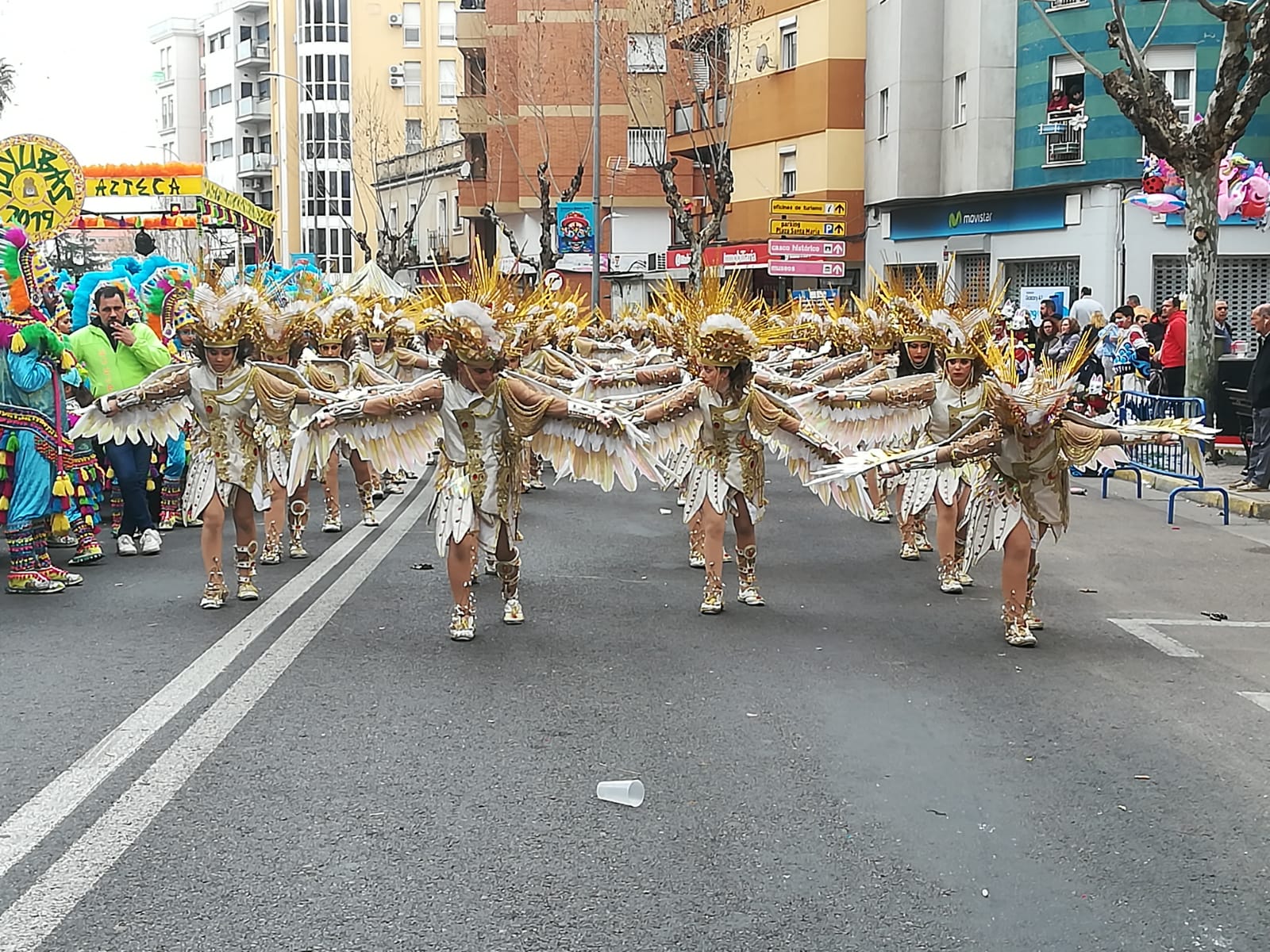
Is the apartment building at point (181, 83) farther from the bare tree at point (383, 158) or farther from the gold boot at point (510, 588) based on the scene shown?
the gold boot at point (510, 588)

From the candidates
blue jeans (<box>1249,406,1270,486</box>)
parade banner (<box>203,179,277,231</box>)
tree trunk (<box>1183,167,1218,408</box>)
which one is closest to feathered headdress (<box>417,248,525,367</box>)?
blue jeans (<box>1249,406,1270,486</box>)

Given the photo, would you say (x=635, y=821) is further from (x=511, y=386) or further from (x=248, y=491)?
(x=248, y=491)

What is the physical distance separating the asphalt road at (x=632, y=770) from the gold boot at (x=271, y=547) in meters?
0.92

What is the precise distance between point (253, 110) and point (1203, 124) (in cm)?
8764

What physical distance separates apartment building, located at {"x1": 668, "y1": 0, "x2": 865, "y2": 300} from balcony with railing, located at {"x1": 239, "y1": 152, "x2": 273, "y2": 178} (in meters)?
57.0

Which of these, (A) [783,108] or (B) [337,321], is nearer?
(B) [337,321]

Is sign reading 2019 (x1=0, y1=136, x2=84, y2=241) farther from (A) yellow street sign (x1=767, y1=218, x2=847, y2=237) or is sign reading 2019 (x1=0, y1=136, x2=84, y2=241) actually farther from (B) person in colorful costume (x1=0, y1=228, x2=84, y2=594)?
(A) yellow street sign (x1=767, y1=218, x2=847, y2=237)

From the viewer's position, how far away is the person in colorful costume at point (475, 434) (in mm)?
8555

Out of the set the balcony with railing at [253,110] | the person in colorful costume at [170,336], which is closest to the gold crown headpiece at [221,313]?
the person in colorful costume at [170,336]

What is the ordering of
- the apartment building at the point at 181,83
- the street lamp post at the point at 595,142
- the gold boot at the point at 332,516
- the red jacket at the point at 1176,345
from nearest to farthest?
the gold boot at the point at 332,516 < the red jacket at the point at 1176,345 < the street lamp post at the point at 595,142 < the apartment building at the point at 181,83

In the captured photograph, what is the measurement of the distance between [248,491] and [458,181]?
174ft

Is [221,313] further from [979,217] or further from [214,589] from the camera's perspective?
[979,217]

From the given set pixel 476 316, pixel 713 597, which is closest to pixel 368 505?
pixel 713 597

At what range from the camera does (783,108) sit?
140ft
